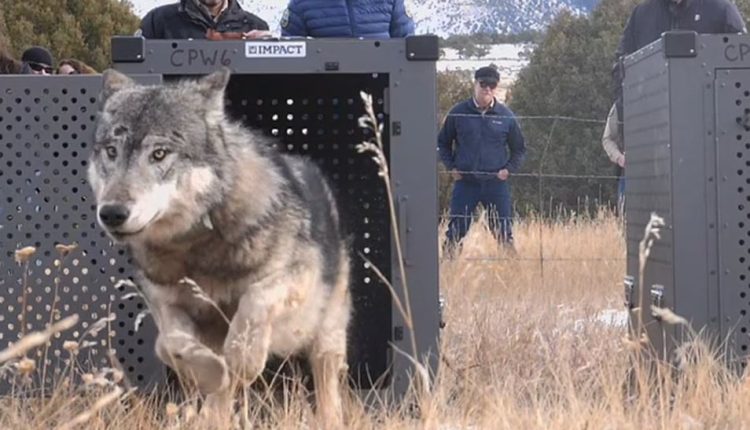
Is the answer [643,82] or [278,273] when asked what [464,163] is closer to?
[643,82]

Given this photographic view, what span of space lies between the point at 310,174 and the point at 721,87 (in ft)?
5.19

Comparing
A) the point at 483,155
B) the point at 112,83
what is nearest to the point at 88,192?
the point at 112,83

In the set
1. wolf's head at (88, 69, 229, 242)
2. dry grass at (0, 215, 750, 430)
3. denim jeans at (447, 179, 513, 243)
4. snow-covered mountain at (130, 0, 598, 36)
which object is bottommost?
dry grass at (0, 215, 750, 430)

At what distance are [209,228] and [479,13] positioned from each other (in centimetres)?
9001

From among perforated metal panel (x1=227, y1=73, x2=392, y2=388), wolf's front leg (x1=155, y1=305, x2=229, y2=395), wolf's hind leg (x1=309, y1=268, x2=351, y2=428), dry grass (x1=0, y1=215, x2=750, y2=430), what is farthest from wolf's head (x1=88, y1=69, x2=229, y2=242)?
perforated metal panel (x1=227, y1=73, x2=392, y2=388)

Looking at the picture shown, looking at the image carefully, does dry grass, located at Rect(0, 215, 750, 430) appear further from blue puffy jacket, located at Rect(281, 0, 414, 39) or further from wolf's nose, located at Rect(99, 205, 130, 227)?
blue puffy jacket, located at Rect(281, 0, 414, 39)

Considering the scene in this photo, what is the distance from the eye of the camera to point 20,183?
486 cm

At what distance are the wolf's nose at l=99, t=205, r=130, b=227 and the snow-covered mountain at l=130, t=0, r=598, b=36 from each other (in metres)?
79.3

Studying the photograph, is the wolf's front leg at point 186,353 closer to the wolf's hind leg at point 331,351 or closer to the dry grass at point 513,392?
the dry grass at point 513,392

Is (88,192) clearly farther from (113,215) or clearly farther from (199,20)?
(199,20)

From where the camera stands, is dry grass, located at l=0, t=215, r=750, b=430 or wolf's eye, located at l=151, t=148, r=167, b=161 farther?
wolf's eye, located at l=151, t=148, r=167, b=161

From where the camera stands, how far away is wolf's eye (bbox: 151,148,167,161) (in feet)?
13.7

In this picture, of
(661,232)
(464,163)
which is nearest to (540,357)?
(661,232)

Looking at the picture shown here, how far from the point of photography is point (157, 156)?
4.18 metres
